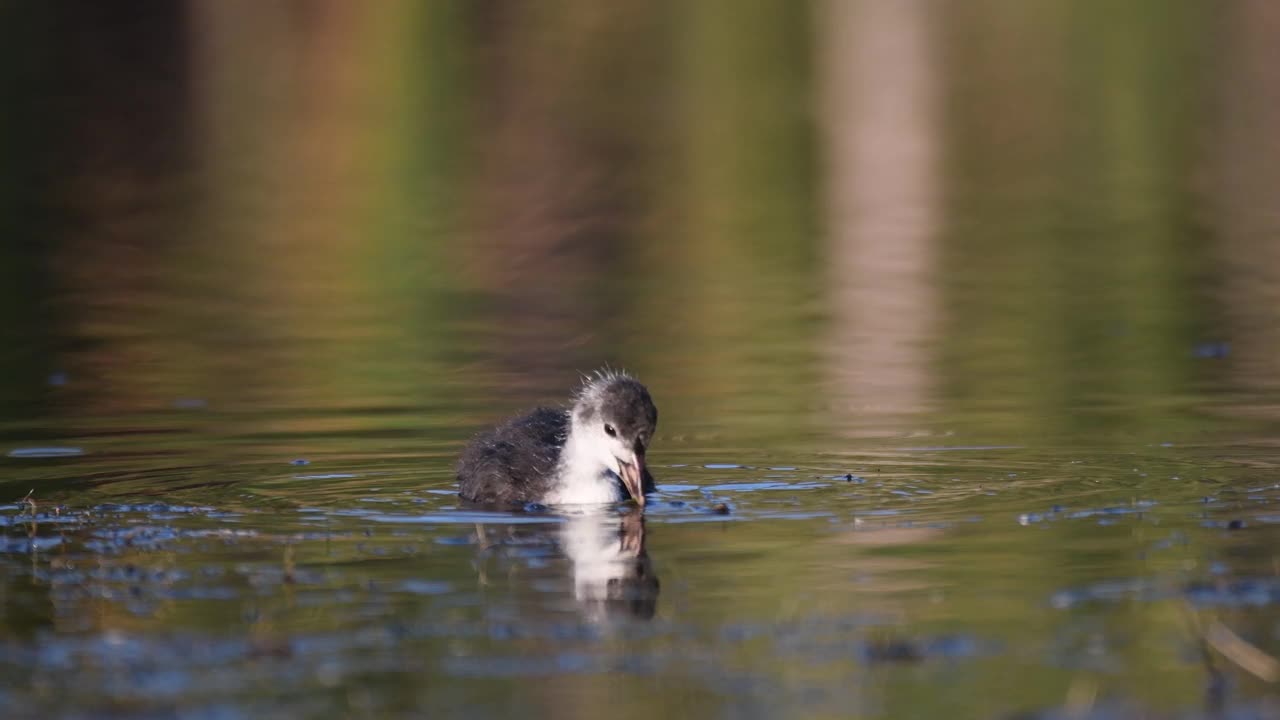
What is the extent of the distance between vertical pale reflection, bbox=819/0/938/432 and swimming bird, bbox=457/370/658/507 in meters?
2.61

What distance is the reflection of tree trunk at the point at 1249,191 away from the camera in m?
15.2

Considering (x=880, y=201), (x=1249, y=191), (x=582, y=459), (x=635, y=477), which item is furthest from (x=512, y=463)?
(x=1249, y=191)

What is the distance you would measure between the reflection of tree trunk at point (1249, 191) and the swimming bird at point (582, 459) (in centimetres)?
486

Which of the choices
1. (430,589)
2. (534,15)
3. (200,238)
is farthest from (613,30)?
(430,589)

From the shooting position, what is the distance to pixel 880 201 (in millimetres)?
26969

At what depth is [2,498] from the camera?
1017 centimetres

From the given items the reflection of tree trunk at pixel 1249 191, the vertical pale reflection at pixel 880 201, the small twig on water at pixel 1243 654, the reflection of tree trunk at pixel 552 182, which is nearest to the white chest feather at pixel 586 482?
the vertical pale reflection at pixel 880 201

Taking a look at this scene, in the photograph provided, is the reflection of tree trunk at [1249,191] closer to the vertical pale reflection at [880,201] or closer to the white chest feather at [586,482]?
the vertical pale reflection at [880,201]

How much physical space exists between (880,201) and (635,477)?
17.5 meters

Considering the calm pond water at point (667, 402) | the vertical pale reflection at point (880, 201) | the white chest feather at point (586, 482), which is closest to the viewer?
the calm pond water at point (667, 402)

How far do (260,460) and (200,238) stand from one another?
12744 mm

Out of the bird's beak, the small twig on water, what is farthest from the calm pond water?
the bird's beak

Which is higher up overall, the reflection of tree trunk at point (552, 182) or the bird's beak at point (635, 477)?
the reflection of tree trunk at point (552, 182)

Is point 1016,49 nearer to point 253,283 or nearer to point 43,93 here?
point 43,93
